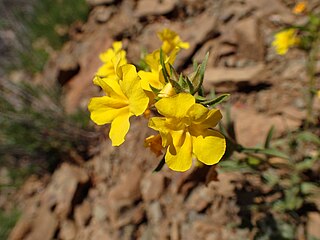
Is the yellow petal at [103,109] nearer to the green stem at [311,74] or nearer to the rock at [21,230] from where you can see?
the green stem at [311,74]

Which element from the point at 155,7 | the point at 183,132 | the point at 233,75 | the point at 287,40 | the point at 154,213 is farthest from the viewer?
the point at 155,7

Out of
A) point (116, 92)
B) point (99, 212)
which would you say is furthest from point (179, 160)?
point (99, 212)

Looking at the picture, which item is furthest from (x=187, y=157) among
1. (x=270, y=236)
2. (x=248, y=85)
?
(x=248, y=85)

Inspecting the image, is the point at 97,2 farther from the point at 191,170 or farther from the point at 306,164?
the point at 306,164

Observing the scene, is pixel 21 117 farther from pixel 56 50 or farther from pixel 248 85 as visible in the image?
pixel 248 85

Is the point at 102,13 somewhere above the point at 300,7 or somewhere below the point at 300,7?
above

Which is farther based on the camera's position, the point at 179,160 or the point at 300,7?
the point at 300,7

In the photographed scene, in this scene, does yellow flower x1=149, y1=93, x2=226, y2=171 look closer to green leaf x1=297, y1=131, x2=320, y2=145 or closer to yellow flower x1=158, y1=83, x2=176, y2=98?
yellow flower x1=158, y1=83, x2=176, y2=98
